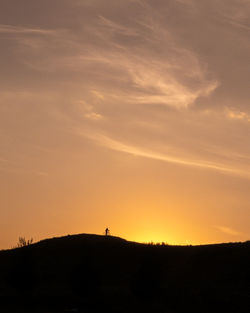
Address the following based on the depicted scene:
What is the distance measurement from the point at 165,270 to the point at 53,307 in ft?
40.8

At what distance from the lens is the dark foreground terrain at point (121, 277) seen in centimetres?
5072

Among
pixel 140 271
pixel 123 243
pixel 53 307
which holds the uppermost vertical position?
pixel 123 243

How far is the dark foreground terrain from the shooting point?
5072 centimetres

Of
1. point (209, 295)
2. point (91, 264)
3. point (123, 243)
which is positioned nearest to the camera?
point (209, 295)

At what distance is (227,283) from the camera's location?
171 feet

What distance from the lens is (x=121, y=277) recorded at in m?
57.0

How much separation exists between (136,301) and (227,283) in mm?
8715

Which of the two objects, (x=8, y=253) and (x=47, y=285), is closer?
(x=47, y=285)

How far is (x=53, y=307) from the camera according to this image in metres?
52.1

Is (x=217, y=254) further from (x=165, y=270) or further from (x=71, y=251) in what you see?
(x=71, y=251)

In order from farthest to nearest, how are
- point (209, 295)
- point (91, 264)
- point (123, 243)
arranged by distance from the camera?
point (123, 243) < point (91, 264) < point (209, 295)

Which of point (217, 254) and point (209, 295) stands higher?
point (217, 254)

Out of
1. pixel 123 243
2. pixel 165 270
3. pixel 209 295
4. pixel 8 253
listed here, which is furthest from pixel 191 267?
pixel 8 253

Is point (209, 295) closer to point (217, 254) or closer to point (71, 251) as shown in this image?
point (217, 254)
